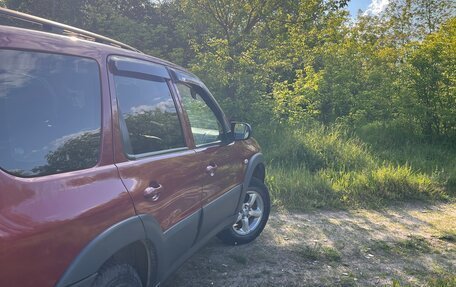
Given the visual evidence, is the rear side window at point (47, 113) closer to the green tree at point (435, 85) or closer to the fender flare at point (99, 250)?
the fender flare at point (99, 250)

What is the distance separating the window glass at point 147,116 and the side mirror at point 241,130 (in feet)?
3.50

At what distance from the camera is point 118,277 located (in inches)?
84.9

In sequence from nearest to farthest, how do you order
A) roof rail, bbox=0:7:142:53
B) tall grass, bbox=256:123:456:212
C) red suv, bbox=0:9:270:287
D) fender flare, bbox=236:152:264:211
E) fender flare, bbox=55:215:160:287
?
red suv, bbox=0:9:270:287 → fender flare, bbox=55:215:160:287 → roof rail, bbox=0:7:142:53 → fender flare, bbox=236:152:264:211 → tall grass, bbox=256:123:456:212

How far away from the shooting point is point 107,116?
2307mm

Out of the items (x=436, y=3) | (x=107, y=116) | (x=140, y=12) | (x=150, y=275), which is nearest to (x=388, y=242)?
(x=150, y=275)

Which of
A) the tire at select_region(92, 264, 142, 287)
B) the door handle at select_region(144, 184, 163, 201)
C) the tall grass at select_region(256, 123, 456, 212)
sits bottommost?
the tall grass at select_region(256, 123, 456, 212)

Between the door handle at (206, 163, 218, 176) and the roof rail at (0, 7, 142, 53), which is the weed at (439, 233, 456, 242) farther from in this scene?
the roof rail at (0, 7, 142, 53)

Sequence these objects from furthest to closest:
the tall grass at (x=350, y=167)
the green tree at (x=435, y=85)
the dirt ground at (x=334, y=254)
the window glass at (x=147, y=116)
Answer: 1. the green tree at (x=435, y=85)
2. the tall grass at (x=350, y=167)
3. the dirt ground at (x=334, y=254)
4. the window glass at (x=147, y=116)

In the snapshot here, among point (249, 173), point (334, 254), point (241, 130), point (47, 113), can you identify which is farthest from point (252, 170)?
point (47, 113)

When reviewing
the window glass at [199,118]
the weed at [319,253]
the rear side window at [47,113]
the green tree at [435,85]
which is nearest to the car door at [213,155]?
the window glass at [199,118]

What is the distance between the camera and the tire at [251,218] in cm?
457

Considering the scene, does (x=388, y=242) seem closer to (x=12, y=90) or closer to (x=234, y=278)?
(x=234, y=278)

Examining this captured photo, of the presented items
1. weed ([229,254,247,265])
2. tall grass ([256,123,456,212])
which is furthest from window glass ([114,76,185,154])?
tall grass ([256,123,456,212])

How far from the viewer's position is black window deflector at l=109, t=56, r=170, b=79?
2498 millimetres
